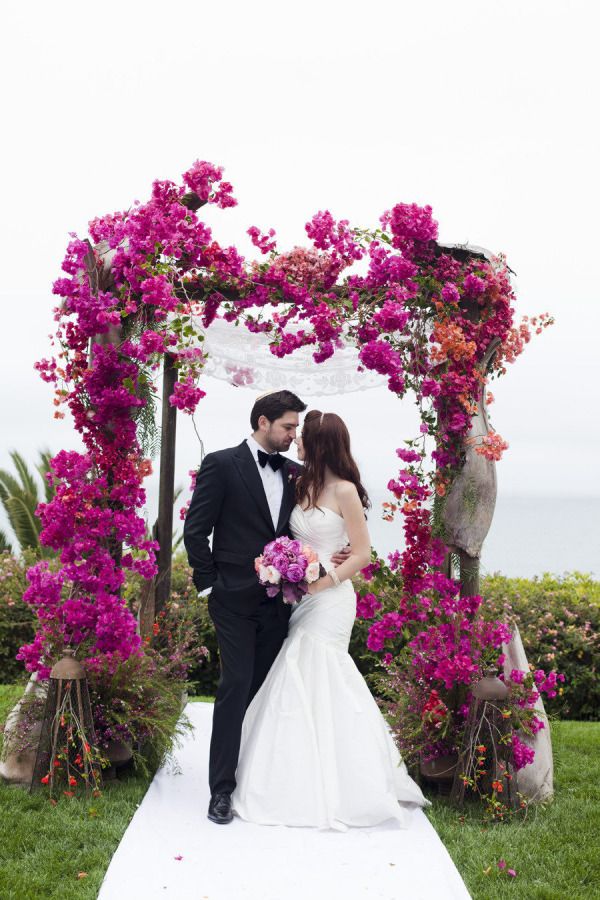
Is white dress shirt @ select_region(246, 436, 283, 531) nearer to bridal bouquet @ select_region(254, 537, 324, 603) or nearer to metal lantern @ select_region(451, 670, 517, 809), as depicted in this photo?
bridal bouquet @ select_region(254, 537, 324, 603)

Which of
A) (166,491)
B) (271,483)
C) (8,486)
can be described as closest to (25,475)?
(8,486)

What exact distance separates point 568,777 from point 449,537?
5.59 ft

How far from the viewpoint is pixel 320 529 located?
4773 mm

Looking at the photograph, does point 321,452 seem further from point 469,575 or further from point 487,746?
point 487,746

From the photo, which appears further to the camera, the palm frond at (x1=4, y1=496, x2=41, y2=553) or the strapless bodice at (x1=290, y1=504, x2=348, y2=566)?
the palm frond at (x1=4, y1=496, x2=41, y2=553)

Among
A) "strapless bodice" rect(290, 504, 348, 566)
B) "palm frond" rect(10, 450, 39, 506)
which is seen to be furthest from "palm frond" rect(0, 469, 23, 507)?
"strapless bodice" rect(290, 504, 348, 566)

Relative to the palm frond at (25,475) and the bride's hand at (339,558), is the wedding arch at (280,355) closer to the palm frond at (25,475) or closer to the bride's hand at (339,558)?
the bride's hand at (339,558)

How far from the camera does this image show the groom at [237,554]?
180 inches

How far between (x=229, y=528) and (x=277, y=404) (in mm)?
702

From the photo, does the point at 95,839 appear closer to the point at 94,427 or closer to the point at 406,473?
the point at 94,427

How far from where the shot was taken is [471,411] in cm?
547

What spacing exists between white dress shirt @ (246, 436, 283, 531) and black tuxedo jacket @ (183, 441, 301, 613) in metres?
0.08

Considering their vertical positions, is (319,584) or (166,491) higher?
(166,491)

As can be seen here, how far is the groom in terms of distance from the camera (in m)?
4.57
